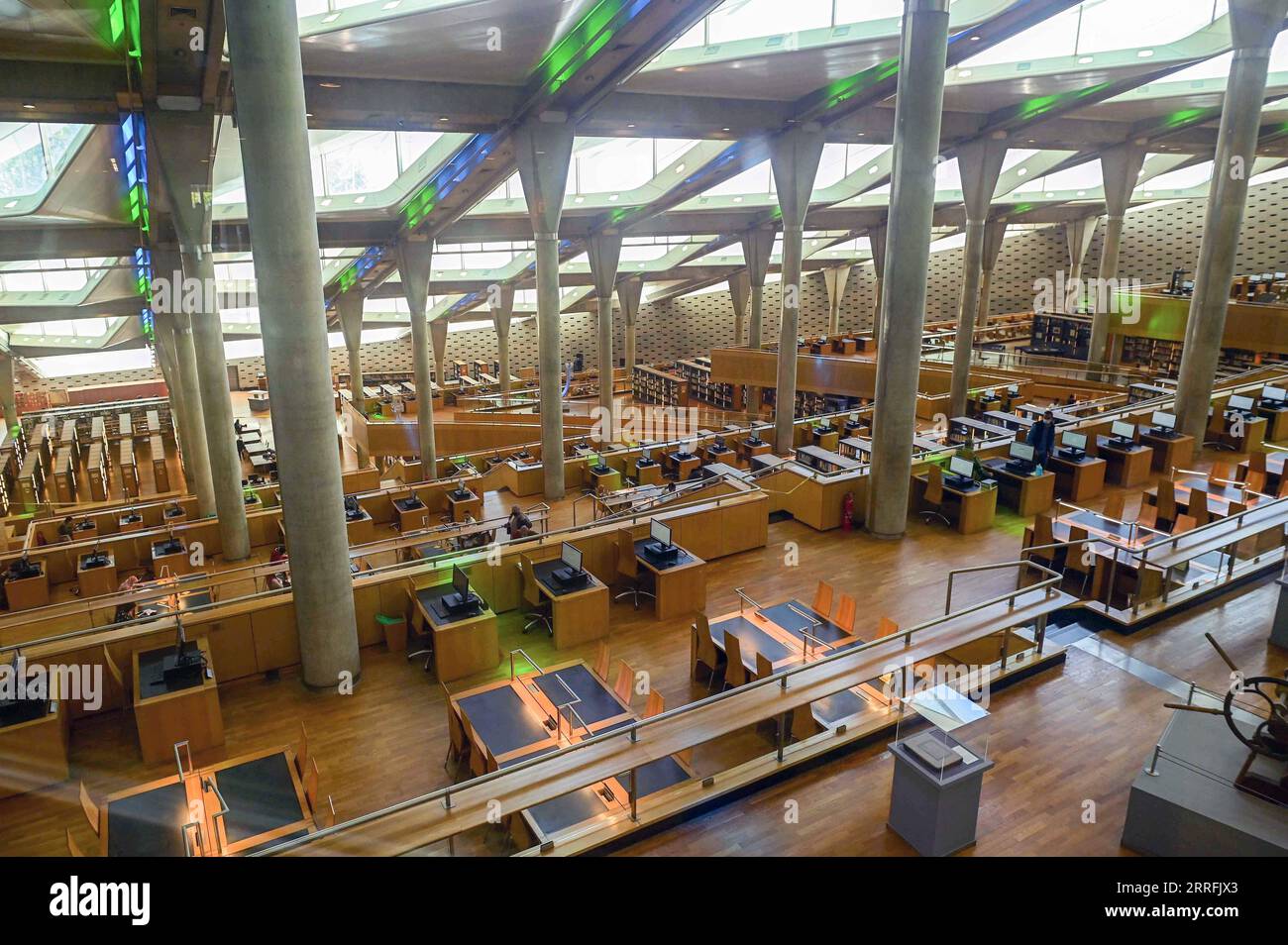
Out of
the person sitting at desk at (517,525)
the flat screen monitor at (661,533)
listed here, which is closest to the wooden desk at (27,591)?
the person sitting at desk at (517,525)

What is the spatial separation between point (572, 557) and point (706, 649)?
2208mm

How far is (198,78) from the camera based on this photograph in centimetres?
1048

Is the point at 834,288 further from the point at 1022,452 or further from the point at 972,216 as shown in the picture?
the point at 1022,452

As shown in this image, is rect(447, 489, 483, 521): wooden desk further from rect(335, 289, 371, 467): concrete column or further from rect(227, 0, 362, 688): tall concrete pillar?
rect(335, 289, 371, 467): concrete column

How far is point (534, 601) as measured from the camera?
959 cm

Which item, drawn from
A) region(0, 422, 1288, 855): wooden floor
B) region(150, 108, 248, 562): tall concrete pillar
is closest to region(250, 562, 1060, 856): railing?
region(0, 422, 1288, 855): wooden floor

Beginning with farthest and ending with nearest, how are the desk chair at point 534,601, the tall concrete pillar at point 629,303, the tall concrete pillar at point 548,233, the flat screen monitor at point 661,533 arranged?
1. the tall concrete pillar at point 629,303
2. the tall concrete pillar at point 548,233
3. the flat screen monitor at point 661,533
4. the desk chair at point 534,601

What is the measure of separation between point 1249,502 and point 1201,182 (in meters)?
27.1

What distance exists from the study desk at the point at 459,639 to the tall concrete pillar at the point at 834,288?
112ft

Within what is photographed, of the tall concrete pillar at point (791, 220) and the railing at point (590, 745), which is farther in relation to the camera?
the tall concrete pillar at point (791, 220)

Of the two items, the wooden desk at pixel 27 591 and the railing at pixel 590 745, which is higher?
the railing at pixel 590 745

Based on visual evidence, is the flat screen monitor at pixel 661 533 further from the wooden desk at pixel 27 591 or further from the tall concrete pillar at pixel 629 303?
the tall concrete pillar at pixel 629 303

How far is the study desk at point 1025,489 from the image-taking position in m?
12.4
